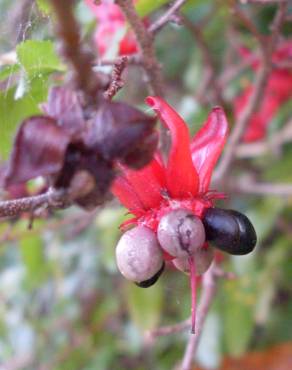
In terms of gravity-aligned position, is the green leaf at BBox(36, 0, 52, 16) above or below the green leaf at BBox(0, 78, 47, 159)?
above

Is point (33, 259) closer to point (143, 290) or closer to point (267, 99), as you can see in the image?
point (143, 290)

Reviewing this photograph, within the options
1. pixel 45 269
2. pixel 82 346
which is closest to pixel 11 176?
pixel 45 269

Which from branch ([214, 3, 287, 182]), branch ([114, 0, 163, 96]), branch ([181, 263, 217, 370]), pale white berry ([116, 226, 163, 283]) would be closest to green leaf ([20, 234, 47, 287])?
branch ([214, 3, 287, 182])

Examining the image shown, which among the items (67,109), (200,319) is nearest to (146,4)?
(200,319)

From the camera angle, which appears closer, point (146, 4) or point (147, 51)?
point (147, 51)

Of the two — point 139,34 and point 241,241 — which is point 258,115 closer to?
point 139,34

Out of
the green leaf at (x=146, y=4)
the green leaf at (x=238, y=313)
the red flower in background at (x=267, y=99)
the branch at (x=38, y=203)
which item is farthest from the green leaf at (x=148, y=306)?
the branch at (x=38, y=203)

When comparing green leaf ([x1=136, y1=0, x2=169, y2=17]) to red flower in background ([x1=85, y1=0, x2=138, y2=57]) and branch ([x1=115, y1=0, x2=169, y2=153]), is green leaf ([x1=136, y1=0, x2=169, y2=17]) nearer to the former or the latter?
red flower in background ([x1=85, y1=0, x2=138, y2=57])

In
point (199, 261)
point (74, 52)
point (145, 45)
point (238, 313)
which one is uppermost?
point (74, 52)
